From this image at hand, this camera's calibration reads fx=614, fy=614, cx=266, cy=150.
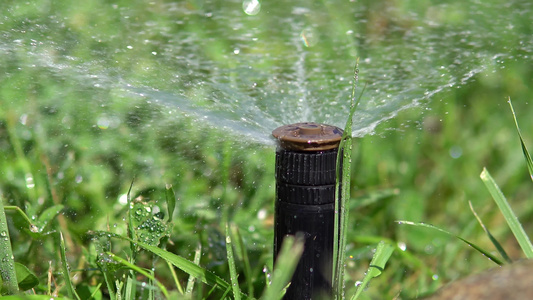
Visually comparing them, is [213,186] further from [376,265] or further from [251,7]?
[251,7]

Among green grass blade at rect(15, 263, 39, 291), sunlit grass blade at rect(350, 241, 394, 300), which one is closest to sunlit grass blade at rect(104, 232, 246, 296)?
green grass blade at rect(15, 263, 39, 291)

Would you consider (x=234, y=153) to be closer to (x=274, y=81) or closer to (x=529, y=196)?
(x=274, y=81)

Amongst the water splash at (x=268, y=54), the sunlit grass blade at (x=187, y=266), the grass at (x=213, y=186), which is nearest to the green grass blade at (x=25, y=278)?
the grass at (x=213, y=186)

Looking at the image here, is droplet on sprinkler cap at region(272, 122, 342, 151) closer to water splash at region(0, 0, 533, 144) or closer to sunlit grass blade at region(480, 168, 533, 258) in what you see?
sunlit grass blade at region(480, 168, 533, 258)

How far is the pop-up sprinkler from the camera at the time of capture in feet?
4.71

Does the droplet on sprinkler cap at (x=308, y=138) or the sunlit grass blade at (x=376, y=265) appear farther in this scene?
the sunlit grass blade at (x=376, y=265)

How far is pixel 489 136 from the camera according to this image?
9.41 ft

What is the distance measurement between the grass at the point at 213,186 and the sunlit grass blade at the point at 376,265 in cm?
19

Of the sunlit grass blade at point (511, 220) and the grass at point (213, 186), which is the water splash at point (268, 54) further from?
the sunlit grass blade at point (511, 220)

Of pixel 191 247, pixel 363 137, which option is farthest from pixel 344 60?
pixel 191 247

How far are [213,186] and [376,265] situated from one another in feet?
3.38

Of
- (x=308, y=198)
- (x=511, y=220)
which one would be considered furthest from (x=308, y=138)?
(x=511, y=220)

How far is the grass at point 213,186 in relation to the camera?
2.03 meters

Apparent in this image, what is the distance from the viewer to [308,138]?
1.43 meters
